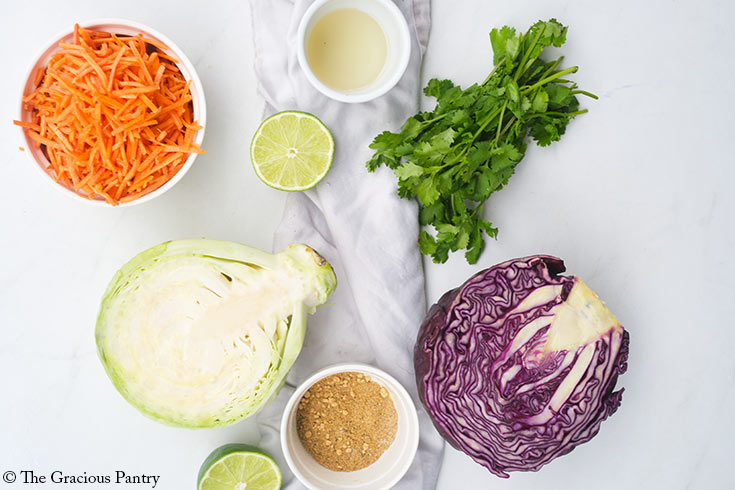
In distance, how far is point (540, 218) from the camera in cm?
146

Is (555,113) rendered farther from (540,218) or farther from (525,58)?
(540,218)

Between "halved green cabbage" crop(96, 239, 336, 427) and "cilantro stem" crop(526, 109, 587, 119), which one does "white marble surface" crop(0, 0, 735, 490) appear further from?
"halved green cabbage" crop(96, 239, 336, 427)

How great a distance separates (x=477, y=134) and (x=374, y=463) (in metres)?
0.84

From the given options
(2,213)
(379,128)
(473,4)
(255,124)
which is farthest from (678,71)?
(2,213)

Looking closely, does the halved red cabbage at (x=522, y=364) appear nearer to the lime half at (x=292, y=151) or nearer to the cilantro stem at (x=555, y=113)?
the cilantro stem at (x=555, y=113)

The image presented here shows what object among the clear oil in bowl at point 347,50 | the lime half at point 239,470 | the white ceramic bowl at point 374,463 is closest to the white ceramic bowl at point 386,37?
the clear oil in bowl at point 347,50

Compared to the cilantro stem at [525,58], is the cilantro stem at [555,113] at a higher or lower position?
lower

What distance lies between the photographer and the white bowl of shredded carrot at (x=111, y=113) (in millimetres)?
1209

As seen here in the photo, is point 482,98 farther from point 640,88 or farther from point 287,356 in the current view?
point 287,356

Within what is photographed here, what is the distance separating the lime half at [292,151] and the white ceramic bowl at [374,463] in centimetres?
Result: 46

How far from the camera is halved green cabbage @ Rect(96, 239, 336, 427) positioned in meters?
1.22

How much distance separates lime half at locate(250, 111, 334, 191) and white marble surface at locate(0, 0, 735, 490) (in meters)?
0.13

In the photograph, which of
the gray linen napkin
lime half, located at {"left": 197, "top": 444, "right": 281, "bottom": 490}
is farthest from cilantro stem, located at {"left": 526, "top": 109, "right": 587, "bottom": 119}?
lime half, located at {"left": 197, "top": 444, "right": 281, "bottom": 490}

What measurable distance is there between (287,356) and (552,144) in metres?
0.84
